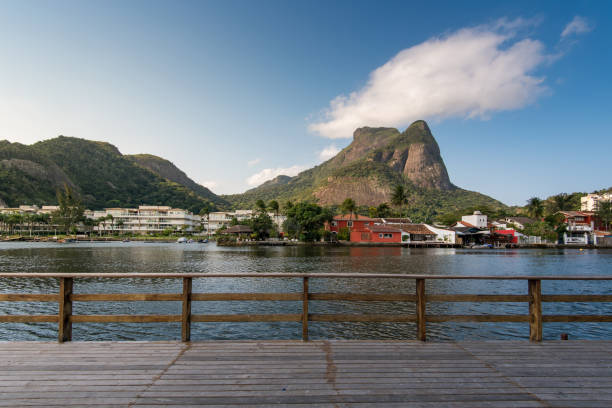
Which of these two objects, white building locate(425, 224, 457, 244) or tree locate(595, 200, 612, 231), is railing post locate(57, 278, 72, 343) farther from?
tree locate(595, 200, 612, 231)

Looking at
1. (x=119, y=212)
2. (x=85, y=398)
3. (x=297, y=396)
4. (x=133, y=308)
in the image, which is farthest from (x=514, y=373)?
(x=119, y=212)

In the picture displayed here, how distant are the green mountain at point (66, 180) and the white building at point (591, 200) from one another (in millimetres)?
174945

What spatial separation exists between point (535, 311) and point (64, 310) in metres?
8.01

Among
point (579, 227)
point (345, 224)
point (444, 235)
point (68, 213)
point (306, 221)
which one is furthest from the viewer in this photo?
point (68, 213)

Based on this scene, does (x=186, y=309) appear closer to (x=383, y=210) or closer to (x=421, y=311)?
(x=421, y=311)

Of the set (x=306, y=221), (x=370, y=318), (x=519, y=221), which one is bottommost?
(x=370, y=318)

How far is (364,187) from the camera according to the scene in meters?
198

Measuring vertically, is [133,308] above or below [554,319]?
below

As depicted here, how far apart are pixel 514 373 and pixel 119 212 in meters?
145

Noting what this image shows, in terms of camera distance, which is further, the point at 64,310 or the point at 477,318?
the point at 477,318

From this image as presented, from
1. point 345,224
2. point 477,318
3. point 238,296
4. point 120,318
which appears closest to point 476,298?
point 477,318

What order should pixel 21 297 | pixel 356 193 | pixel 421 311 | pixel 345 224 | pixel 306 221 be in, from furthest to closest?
1. pixel 356 193
2. pixel 345 224
3. pixel 306 221
4. pixel 421 311
5. pixel 21 297

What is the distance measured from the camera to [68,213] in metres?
120

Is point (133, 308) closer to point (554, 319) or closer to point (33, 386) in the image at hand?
point (33, 386)
